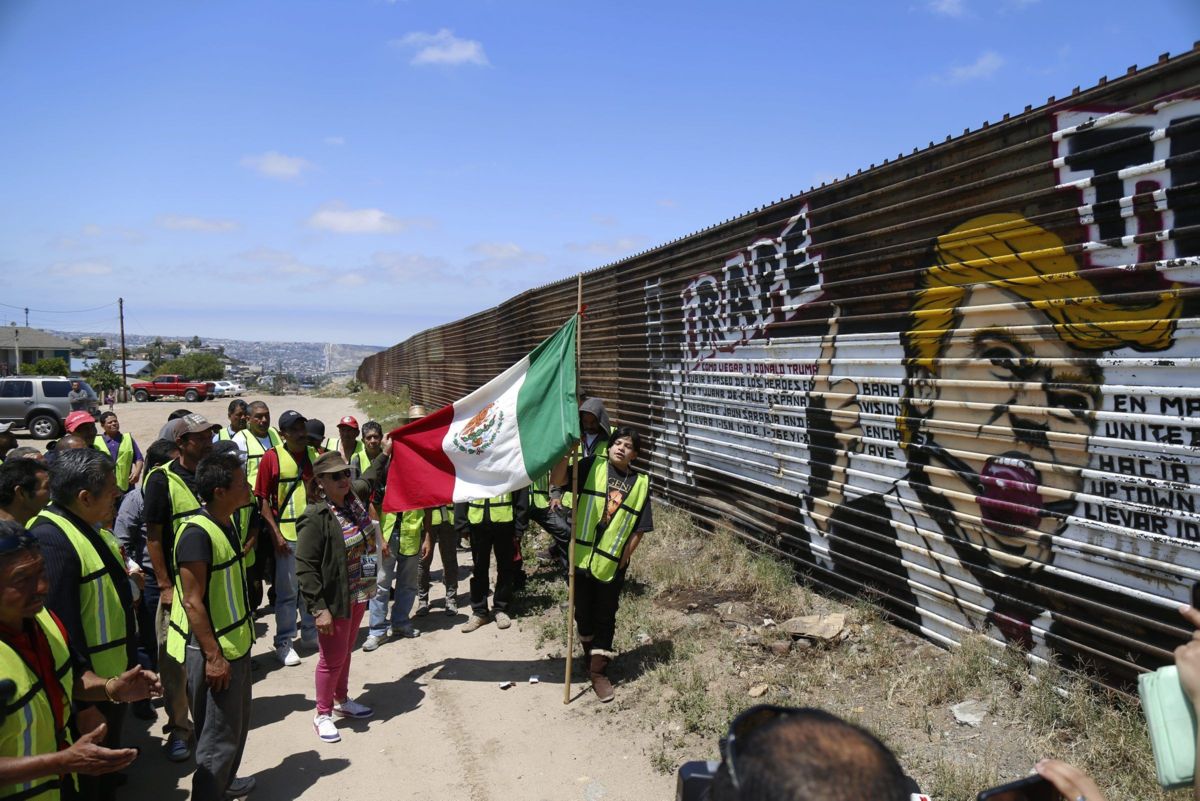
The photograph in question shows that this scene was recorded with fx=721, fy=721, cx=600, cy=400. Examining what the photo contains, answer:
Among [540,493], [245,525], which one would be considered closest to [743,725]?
[245,525]

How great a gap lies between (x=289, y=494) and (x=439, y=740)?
242 centimetres

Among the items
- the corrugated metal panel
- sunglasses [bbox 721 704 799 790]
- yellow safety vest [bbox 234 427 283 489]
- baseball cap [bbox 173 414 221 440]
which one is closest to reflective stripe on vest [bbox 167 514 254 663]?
baseball cap [bbox 173 414 221 440]

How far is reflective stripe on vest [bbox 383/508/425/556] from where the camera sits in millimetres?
6285

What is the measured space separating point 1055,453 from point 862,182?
246cm

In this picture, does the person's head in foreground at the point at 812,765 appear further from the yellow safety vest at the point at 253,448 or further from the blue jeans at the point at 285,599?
the yellow safety vest at the point at 253,448

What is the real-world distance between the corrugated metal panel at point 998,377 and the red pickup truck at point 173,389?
145 feet

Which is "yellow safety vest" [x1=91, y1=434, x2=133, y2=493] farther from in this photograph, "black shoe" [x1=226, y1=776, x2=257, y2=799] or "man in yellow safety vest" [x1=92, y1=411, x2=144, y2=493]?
"black shoe" [x1=226, y1=776, x2=257, y2=799]

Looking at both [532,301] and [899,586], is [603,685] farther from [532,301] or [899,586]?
[532,301]

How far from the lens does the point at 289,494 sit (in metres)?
5.91

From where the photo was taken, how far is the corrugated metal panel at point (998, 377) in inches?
134

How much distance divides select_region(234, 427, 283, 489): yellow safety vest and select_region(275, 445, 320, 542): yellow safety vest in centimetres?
42

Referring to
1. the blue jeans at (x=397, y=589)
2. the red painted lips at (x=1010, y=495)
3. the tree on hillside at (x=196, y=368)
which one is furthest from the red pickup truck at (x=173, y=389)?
the red painted lips at (x=1010, y=495)

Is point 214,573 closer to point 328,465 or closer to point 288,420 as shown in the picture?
point 328,465

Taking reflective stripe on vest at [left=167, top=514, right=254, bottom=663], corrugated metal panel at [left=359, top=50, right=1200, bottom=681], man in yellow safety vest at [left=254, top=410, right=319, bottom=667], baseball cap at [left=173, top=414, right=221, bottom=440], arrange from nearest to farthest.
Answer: corrugated metal panel at [left=359, top=50, right=1200, bottom=681] → reflective stripe on vest at [left=167, top=514, right=254, bottom=663] → baseball cap at [left=173, top=414, right=221, bottom=440] → man in yellow safety vest at [left=254, top=410, right=319, bottom=667]
